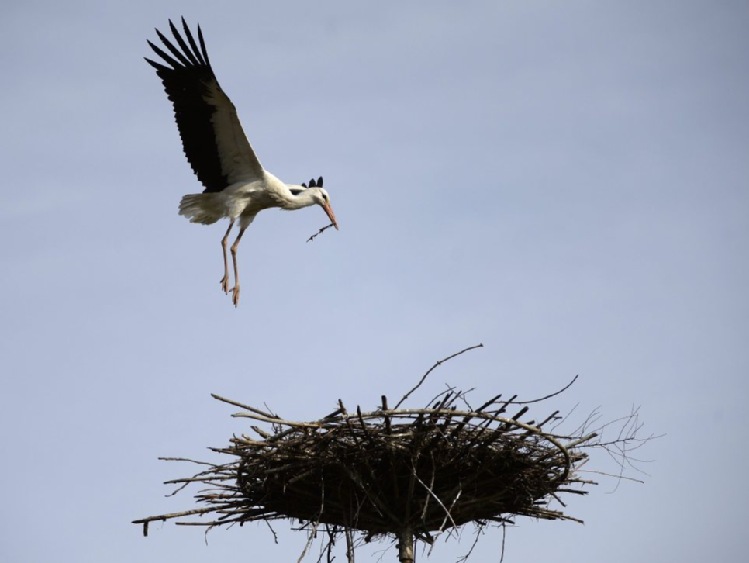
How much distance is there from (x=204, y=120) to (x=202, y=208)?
1.15 meters

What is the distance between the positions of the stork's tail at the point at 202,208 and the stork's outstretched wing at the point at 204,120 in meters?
0.14

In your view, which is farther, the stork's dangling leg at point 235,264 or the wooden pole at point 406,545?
the stork's dangling leg at point 235,264

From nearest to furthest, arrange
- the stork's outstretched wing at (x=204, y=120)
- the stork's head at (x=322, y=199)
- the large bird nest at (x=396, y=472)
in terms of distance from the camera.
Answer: the large bird nest at (x=396, y=472) < the stork's outstretched wing at (x=204, y=120) < the stork's head at (x=322, y=199)

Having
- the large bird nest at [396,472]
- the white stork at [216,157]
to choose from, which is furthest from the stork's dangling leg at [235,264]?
the large bird nest at [396,472]

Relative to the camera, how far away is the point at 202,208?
12.1 meters

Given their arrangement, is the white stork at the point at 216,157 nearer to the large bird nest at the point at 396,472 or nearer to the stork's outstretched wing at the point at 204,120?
the stork's outstretched wing at the point at 204,120

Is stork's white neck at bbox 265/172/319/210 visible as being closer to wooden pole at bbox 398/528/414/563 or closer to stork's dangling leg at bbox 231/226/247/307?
stork's dangling leg at bbox 231/226/247/307

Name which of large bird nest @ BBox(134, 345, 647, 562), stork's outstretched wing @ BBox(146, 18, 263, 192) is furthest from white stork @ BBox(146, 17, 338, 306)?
large bird nest @ BBox(134, 345, 647, 562)

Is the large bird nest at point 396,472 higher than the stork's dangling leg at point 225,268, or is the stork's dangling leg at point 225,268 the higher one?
the stork's dangling leg at point 225,268

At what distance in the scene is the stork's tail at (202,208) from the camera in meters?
11.9

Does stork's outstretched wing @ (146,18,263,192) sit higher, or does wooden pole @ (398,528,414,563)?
stork's outstretched wing @ (146,18,263,192)

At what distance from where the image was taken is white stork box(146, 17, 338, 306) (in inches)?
432

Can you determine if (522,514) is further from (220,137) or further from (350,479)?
(220,137)

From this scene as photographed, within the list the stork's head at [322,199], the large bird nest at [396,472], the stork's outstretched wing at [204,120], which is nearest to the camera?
the large bird nest at [396,472]
